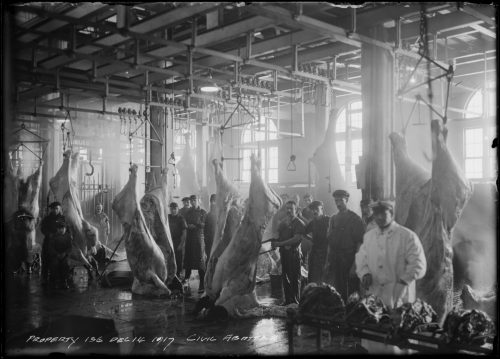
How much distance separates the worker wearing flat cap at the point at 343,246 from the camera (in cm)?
749

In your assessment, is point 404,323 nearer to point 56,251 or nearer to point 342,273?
point 342,273

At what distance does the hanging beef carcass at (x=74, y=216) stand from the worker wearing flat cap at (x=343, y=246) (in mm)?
5629

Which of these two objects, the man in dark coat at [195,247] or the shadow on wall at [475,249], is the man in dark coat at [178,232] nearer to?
the man in dark coat at [195,247]

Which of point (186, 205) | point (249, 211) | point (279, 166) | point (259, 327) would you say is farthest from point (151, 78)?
point (279, 166)

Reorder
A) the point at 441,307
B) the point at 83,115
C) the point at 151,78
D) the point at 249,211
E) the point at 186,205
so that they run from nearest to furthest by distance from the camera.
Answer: the point at 441,307 → the point at 249,211 → the point at 186,205 → the point at 151,78 → the point at 83,115

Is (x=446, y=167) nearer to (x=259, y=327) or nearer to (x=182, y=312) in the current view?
(x=259, y=327)

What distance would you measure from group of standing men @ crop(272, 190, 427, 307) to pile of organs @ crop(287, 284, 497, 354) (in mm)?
535

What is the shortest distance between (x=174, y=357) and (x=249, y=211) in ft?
9.77

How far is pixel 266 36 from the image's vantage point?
10.4 metres

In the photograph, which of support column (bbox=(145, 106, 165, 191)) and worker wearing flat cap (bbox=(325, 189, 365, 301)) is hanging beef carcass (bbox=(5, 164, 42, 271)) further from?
worker wearing flat cap (bbox=(325, 189, 365, 301))

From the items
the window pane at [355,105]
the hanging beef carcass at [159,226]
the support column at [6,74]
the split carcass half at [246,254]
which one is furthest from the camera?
the window pane at [355,105]

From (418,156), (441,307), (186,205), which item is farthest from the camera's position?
(418,156)

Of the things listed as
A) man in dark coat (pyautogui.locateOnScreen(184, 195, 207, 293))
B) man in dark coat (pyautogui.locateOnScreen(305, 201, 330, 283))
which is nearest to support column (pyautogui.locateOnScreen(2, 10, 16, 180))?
man in dark coat (pyautogui.locateOnScreen(305, 201, 330, 283))

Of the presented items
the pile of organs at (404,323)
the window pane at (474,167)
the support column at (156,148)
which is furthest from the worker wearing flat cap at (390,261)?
the window pane at (474,167)
